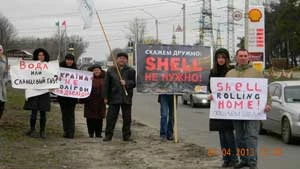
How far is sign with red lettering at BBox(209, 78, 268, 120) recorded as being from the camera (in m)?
9.02

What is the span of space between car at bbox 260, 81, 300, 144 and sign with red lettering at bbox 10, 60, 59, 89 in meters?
5.20

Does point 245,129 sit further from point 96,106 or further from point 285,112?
point 96,106

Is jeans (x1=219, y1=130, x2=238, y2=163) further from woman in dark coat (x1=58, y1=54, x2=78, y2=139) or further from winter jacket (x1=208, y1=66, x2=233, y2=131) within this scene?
woman in dark coat (x1=58, y1=54, x2=78, y2=139)

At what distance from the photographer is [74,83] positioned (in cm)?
1292

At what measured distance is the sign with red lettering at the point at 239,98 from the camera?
902 cm

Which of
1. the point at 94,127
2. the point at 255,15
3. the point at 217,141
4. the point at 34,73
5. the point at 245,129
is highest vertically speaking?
the point at 255,15

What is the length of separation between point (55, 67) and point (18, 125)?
8.10 feet

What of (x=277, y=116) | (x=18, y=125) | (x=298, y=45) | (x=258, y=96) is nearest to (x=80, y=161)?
(x=258, y=96)

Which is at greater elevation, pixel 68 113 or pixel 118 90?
pixel 118 90

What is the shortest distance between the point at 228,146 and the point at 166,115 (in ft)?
11.9

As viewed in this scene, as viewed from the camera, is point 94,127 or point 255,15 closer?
point 94,127

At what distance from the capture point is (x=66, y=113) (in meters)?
12.8

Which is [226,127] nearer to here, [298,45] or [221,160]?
[221,160]
